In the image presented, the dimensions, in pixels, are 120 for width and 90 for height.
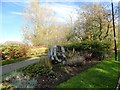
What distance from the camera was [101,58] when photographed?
16406mm

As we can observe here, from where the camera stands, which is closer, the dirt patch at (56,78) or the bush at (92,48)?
the dirt patch at (56,78)

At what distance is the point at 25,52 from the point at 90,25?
11344mm

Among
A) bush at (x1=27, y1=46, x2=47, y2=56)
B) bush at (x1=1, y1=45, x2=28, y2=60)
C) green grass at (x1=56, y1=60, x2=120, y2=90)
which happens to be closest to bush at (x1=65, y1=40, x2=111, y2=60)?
green grass at (x1=56, y1=60, x2=120, y2=90)

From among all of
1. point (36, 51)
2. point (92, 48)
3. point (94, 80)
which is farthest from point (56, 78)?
point (36, 51)

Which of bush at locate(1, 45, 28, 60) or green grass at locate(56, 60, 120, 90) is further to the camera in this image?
bush at locate(1, 45, 28, 60)

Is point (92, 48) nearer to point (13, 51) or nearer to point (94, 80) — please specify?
point (13, 51)

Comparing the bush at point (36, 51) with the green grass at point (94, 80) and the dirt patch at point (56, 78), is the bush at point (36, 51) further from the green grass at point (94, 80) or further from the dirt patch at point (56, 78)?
the green grass at point (94, 80)

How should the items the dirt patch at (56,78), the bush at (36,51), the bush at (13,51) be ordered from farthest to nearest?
1. the bush at (36,51)
2. the bush at (13,51)
3. the dirt patch at (56,78)

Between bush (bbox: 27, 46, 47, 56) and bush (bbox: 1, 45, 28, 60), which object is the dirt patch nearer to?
bush (bbox: 1, 45, 28, 60)

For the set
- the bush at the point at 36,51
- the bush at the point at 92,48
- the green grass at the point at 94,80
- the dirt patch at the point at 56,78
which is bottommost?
the bush at the point at 36,51

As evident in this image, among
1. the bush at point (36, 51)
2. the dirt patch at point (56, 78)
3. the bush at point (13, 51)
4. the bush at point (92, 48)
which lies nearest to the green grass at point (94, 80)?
the dirt patch at point (56, 78)

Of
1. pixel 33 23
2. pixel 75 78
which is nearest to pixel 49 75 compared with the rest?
pixel 75 78

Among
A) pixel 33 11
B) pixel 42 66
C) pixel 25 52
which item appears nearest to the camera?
pixel 42 66

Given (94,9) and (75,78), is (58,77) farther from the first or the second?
(94,9)
